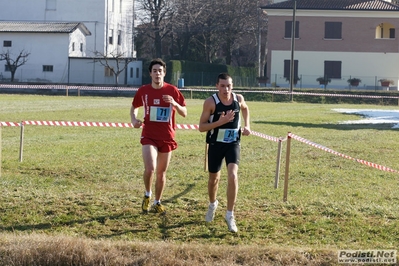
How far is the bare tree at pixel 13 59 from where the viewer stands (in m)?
70.0

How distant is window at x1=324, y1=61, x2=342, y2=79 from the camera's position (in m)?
71.2

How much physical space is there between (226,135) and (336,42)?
2502 inches

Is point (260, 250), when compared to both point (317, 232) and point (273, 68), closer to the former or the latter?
point (317, 232)

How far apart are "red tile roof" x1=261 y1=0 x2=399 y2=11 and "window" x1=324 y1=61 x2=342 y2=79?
202 inches

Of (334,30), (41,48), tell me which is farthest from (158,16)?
(334,30)

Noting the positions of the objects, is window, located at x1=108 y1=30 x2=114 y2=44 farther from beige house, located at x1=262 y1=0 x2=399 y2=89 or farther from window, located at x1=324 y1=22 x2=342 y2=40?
window, located at x1=324 y1=22 x2=342 y2=40

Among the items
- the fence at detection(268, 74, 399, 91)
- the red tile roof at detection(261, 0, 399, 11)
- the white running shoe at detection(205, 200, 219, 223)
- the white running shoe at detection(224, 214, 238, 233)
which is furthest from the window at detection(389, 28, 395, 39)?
the white running shoe at detection(224, 214, 238, 233)

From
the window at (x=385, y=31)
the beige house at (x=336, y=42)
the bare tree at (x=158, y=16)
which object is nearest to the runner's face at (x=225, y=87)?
the beige house at (x=336, y=42)

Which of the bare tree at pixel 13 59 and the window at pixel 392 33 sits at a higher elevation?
the window at pixel 392 33

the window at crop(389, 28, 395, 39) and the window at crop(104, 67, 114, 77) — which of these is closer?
the window at crop(389, 28, 395, 39)

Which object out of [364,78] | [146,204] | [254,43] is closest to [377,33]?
[364,78]

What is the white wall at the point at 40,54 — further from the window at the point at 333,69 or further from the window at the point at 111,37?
the window at the point at 333,69

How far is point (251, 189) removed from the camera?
12.3 metres

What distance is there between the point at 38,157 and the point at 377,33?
5985cm
